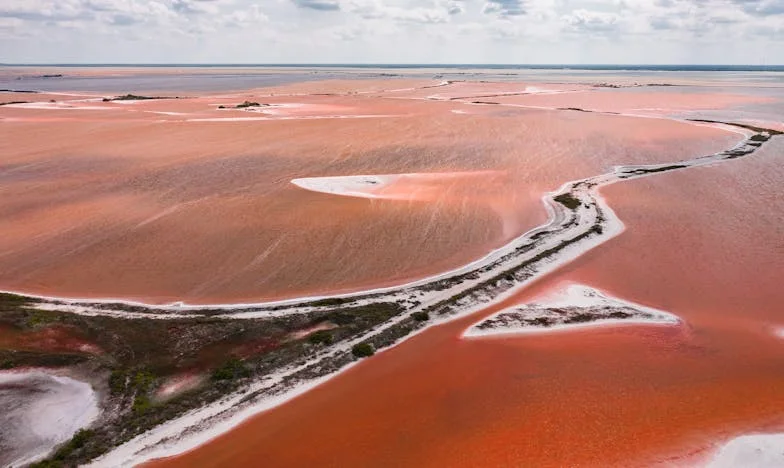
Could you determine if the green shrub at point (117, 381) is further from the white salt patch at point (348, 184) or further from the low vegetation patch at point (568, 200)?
the low vegetation patch at point (568, 200)

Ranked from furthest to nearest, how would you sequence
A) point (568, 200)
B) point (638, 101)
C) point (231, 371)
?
1. point (638, 101)
2. point (568, 200)
3. point (231, 371)

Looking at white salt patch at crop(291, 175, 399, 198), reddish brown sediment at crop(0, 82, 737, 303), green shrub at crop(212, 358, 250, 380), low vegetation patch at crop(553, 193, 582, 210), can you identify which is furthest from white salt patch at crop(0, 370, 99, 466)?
low vegetation patch at crop(553, 193, 582, 210)

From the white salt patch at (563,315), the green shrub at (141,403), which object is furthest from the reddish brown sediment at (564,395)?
the green shrub at (141,403)

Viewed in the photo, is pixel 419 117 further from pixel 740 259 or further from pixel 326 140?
pixel 740 259

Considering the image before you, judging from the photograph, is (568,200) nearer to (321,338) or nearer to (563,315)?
(563,315)

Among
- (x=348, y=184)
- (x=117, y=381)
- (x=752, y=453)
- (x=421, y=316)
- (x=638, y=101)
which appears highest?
(x=638, y=101)

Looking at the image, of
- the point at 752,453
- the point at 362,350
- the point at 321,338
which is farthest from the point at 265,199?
the point at 752,453

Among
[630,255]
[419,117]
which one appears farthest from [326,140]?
[630,255]

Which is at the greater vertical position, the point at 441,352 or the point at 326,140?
the point at 326,140
